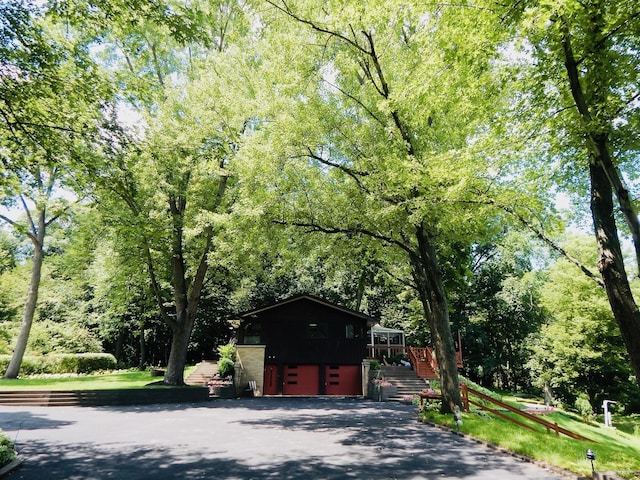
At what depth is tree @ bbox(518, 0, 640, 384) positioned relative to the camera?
20.9ft

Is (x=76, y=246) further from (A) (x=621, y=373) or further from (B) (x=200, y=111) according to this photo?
(A) (x=621, y=373)

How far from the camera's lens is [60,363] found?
2752cm

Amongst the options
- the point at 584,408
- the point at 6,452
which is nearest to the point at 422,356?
the point at 584,408

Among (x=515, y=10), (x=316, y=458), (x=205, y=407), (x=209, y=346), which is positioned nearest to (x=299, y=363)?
(x=205, y=407)

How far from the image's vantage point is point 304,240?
16.2 meters

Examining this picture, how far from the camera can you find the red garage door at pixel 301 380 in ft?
88.0

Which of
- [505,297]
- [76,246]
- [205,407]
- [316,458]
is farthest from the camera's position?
[505,297]

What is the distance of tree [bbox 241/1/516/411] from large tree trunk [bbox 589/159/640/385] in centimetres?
262

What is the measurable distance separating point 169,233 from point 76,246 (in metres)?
6.29

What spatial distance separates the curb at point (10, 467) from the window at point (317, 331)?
20.8 metres

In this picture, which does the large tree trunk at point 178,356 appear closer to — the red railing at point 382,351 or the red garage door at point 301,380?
the red garage door at point 301,380

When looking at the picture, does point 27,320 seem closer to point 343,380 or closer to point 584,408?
point 343,380

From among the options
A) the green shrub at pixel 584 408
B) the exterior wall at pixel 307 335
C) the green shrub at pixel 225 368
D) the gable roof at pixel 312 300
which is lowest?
the green shrub at pixel 584 408

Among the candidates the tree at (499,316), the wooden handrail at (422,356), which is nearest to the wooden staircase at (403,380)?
the wooden handrail at (422,356)
